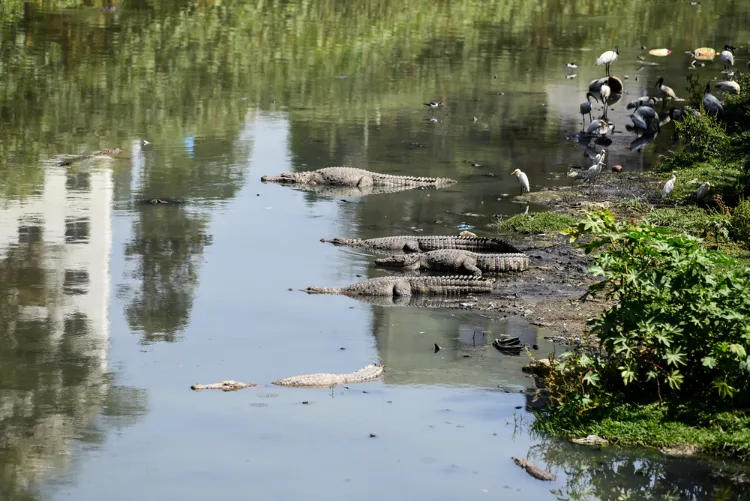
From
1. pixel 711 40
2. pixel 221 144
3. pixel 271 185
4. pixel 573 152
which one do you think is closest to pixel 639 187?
pixel 573 152

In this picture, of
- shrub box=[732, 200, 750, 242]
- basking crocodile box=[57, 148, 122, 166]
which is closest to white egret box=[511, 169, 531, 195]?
shrub box=[732, 200, 750, 242]

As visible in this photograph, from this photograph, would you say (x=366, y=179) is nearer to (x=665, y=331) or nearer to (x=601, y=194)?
(x=601, y=194)

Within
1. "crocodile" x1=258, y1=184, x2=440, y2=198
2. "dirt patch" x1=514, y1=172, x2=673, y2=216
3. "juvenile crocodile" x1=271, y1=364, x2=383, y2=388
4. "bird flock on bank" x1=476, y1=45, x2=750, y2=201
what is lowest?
"juvenile crocodile" x1=271, y1=364, x2=383, y2=388

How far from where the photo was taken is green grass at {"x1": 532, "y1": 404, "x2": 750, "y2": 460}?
7.15 meters

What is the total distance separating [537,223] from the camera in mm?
12781

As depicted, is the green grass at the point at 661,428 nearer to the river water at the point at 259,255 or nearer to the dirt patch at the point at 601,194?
the river water at the point at 259,255

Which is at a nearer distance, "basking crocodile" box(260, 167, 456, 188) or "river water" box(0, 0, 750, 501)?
"river water" box(0, 0, 750, 501)

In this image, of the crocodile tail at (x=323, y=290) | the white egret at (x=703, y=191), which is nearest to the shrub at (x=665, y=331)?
the crocodile tail at (x=323, y=290)

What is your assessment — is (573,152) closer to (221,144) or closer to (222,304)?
(221,144)

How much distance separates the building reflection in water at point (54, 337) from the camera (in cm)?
729

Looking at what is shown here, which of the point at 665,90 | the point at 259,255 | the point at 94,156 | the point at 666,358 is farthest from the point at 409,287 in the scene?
the point at 665,90

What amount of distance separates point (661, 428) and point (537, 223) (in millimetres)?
5668

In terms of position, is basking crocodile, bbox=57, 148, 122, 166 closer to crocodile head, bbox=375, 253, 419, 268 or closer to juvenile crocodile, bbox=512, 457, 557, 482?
crocodile head, bbox=375, 253, 419, 268

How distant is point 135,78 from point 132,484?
15.9m
